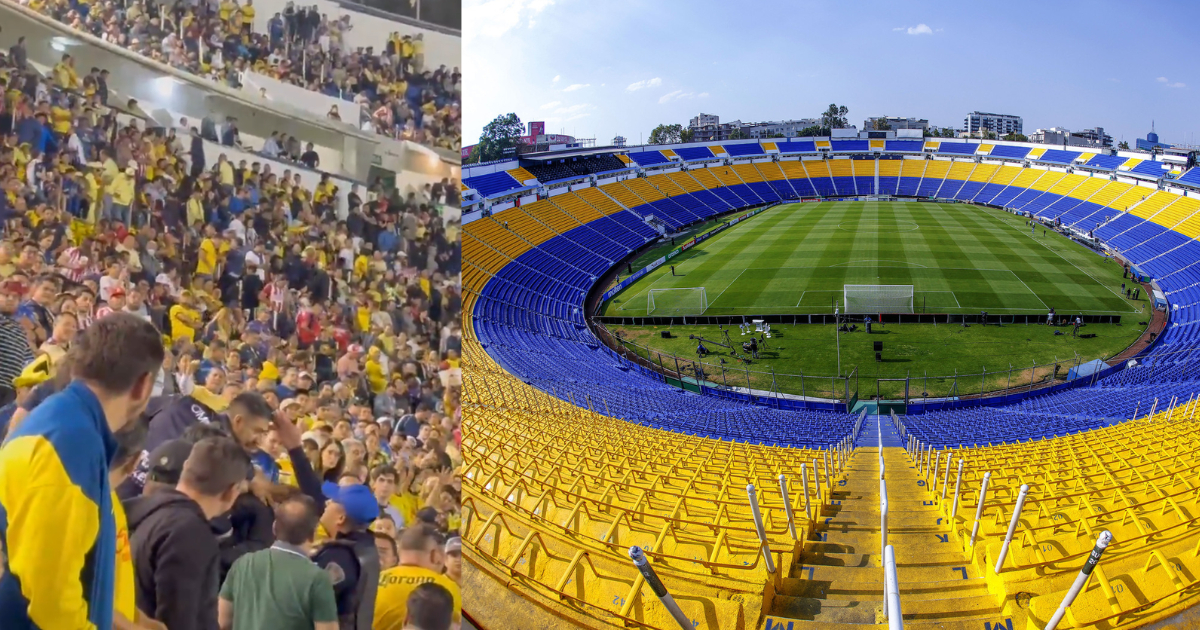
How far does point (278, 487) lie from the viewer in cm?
317

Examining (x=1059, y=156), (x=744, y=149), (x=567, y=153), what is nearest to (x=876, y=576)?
(x=567, y=153)

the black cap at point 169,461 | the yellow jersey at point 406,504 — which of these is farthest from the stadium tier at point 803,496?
the black cap at point 169,461

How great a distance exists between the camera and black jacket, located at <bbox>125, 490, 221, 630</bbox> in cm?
273

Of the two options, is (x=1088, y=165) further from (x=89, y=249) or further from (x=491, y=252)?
(x=89, y=249)

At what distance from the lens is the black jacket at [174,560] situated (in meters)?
2.73

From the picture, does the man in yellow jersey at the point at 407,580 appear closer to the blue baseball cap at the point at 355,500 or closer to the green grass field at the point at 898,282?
the blue baseball cap at the point at 355,500

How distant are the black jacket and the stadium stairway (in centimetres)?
245

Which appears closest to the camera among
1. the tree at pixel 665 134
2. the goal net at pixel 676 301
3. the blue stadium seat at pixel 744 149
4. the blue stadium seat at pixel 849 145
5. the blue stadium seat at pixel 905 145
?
the goal net at pixel 676 301

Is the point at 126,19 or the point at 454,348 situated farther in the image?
the point at 454,348

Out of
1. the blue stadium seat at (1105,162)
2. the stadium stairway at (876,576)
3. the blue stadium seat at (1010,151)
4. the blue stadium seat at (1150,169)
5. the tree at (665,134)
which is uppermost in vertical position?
the tree at (665,134)

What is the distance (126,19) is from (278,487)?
2.74 m

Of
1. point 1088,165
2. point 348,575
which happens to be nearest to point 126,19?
point 348,575

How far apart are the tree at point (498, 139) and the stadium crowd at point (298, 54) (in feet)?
113

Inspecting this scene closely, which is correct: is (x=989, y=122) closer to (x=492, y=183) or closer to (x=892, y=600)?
(x=492, y=183)
